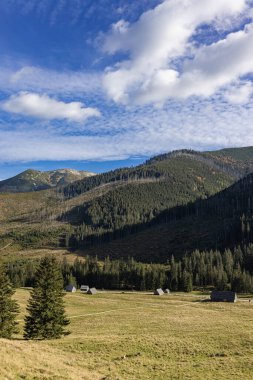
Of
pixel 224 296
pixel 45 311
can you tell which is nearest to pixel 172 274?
pixel 224 296

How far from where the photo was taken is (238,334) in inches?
1823

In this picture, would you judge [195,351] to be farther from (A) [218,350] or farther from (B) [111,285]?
(B) [111,285]

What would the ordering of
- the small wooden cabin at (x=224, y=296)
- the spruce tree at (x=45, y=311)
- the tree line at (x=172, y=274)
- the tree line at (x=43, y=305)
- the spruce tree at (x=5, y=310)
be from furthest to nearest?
the tree line at (x=172, y=274), the small wooden cabin at (x=224, y=296), the spruce tree at (x=45, y=311), the tree line at (x=43, y=305), the spruce tree at (x=5, y=310)

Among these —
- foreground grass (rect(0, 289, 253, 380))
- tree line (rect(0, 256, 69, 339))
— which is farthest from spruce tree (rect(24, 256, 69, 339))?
foreground grass (rect(0, 289, 253, 380))

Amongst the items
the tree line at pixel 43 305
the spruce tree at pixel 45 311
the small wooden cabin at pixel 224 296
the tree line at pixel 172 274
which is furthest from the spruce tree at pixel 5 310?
the tree line at pixel 172 274

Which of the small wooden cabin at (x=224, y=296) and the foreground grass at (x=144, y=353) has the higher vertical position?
the foreground grass at (x=144, y=353)

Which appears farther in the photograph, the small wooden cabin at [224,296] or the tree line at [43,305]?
the small wooden cabin at [224,296]

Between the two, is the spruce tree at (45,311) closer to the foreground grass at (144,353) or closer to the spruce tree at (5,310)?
the spruce tree at (5,310)

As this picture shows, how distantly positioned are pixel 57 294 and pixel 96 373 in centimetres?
2056

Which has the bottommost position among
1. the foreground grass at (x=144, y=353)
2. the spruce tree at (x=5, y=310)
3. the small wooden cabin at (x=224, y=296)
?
the small wooden cabin at (x=224, y=296)

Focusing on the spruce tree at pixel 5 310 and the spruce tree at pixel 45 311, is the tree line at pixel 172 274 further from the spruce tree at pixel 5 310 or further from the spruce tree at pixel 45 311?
the spruce tree at pixel 5 310

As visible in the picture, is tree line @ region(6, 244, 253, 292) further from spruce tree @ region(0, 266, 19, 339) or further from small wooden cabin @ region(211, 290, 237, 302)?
spruce tree @ region(0, 266, 19, 339)

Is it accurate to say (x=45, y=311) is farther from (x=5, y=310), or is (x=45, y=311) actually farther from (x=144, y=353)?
(x=144, y=353)

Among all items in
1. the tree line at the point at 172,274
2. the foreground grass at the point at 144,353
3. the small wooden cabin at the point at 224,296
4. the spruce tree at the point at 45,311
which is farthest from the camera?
the tree line at the point at 172,274
